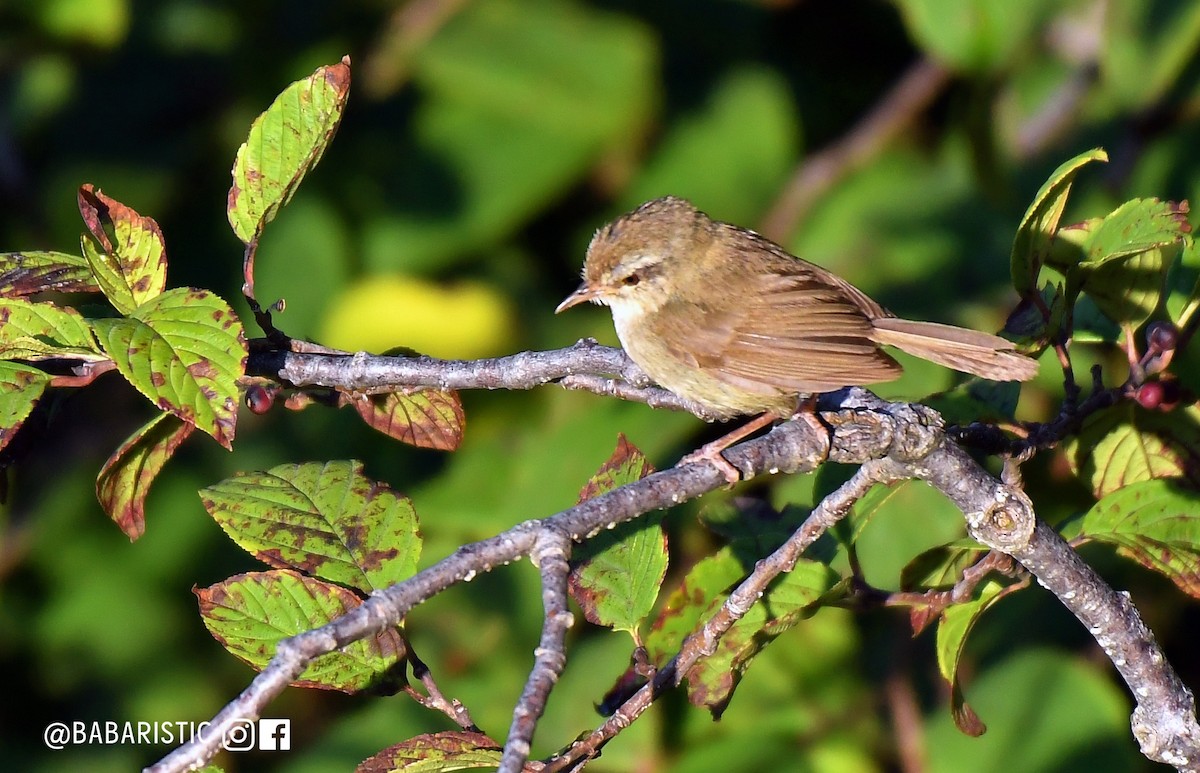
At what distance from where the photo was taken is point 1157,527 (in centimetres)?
206

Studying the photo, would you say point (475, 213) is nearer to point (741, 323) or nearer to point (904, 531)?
point (741, 323)

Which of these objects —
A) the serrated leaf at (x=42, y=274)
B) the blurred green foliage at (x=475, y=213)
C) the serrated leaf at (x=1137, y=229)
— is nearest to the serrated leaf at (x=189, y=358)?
the serrated leaf at (x=42, y=274)

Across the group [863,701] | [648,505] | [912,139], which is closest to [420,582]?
[648,505]

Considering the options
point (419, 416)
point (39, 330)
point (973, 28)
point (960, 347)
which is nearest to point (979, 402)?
point (960, 347)

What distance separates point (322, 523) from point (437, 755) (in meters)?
0.47

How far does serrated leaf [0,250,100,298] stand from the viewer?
6.53 feet

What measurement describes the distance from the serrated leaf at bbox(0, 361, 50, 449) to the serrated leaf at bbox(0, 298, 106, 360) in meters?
0.03

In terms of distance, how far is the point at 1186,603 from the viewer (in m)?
4.60

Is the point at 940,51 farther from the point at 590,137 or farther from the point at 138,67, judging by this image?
the point at 138,67

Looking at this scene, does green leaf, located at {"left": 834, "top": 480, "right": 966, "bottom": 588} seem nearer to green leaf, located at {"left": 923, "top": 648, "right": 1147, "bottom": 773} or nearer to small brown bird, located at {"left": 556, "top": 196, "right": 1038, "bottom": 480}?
green leaf, located at {"left": 923, "top": 648, "right": 1147, "bottom": 773}

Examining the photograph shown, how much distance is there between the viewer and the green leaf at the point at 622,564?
201 centimetres

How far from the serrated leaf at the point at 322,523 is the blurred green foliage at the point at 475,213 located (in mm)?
1772

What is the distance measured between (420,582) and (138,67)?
14.4ft

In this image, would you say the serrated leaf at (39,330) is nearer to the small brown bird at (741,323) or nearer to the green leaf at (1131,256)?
the small brown bird at (741,323)
